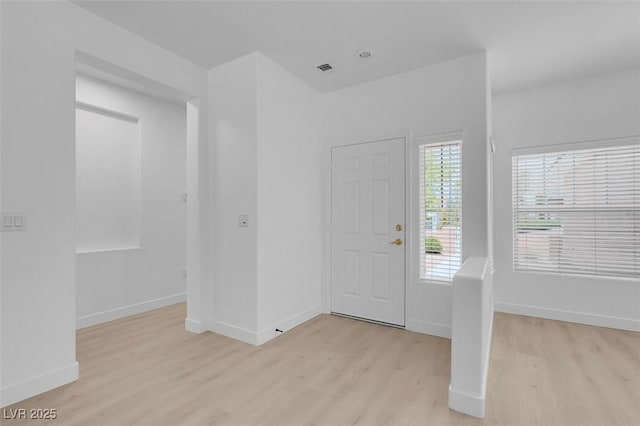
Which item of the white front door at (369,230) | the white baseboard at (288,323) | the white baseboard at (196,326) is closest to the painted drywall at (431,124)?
the white front door at (369,230)

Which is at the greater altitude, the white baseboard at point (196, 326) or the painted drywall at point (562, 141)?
the painted drywall at point (562, 141)

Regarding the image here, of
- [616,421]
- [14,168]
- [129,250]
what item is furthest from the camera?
[129,250]

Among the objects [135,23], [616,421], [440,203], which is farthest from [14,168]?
[616,421]

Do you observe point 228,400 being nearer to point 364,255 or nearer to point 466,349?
point 466,349

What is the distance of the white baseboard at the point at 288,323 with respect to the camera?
3.12 meters

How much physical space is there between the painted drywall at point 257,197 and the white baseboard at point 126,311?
50.5 inches

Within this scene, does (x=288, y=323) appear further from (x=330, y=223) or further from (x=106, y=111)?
(x=106, y=111)

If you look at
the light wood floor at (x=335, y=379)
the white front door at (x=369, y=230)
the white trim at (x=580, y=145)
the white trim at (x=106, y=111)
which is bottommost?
the light wood floor at (x=335, y=379)

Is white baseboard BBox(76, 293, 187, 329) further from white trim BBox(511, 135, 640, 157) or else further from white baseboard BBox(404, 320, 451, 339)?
white trim BBox(511, 135, 640, 157)

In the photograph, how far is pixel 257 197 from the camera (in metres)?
3.12

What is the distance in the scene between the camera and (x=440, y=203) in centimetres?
338

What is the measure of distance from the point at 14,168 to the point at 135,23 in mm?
1489

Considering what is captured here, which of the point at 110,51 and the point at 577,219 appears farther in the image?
the point at 577,219

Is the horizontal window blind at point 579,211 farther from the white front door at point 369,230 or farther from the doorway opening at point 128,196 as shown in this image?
the doorway opening at point 128,196
